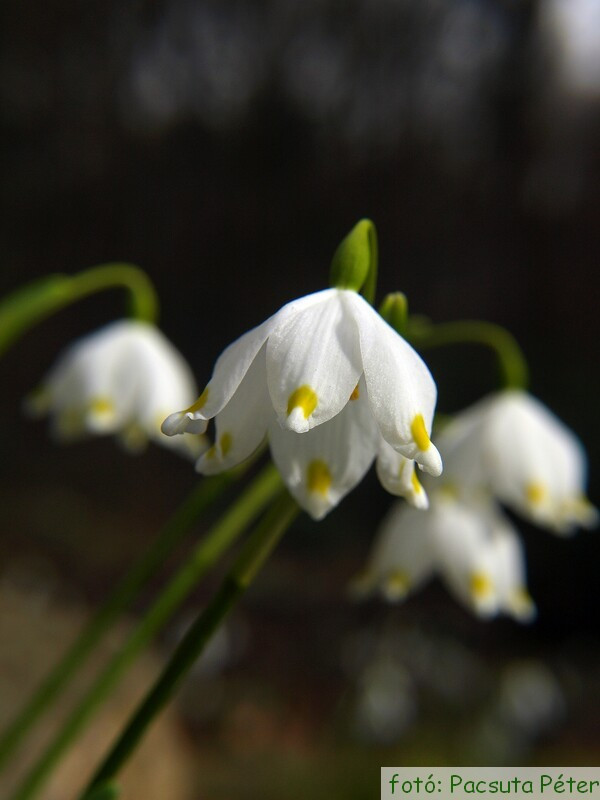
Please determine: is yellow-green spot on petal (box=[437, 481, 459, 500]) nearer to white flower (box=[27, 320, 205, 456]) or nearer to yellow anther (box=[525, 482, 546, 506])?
yellow anther (box=[525, 482, 546, 506])

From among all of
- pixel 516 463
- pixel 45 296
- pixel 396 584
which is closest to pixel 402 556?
pixel 396 584

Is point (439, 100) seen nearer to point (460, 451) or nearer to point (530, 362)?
point (530, 362)

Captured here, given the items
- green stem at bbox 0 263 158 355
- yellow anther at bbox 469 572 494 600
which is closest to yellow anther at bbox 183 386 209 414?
green stem at bbox 0 263 158 355

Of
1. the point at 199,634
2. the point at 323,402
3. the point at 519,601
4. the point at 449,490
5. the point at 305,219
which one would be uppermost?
the point at 323,402

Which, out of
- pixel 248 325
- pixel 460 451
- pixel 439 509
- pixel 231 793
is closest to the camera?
pixel 460 451

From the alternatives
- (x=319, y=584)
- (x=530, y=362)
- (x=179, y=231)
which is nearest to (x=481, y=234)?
(x=530, y=362)

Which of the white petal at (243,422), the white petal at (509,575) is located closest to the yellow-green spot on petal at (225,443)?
the white petal at (243,422)

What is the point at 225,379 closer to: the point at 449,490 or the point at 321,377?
Answer: the point at 321,377
